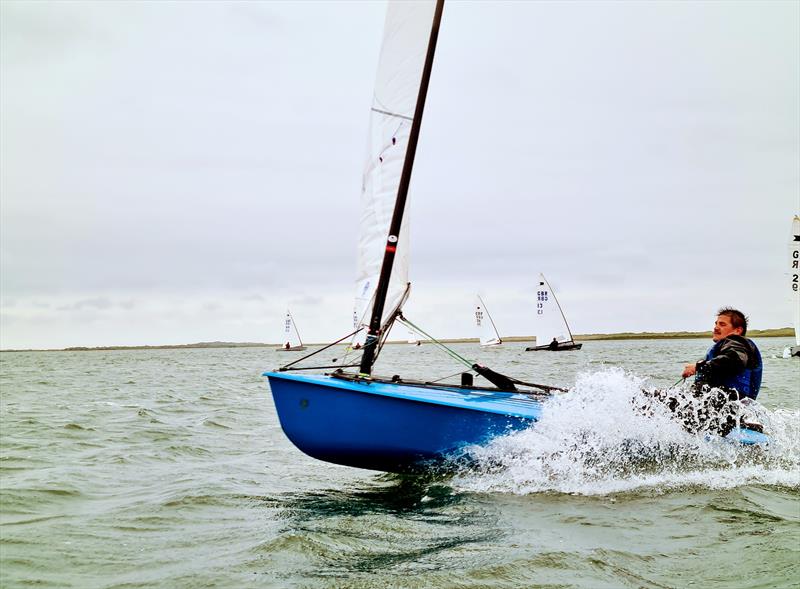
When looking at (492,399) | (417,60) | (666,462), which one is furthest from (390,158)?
(666,462)

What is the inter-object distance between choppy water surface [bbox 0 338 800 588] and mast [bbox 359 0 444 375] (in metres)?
1.74

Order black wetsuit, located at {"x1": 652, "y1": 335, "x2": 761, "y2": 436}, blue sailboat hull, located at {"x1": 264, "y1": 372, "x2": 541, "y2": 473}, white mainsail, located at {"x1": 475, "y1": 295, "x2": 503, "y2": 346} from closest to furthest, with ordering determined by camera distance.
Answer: blue sailboat hull, located at {"x1": 264, "y1": 372, "x2": 541, "y2": 473}
black wetsuit, located at {"x1": 652, "y1": 335, "x2": 761, "y2": 436}
white mainsail, located at {"x1": 475, "y1": 295, "x2": 503, "y2": 346}

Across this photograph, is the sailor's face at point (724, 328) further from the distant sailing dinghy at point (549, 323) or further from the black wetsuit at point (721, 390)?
the distant sailing dinghy at point (549, 323)

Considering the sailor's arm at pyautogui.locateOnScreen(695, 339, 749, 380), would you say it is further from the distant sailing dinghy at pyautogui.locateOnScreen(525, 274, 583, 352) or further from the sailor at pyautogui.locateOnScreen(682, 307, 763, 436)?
the distant sailing dinghy at pyautogui.locateOnScreen(525, 274, 583, 352)

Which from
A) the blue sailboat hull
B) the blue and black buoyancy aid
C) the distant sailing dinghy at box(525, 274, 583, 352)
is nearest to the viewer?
the blue sailboat hull

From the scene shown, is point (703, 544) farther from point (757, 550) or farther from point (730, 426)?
point (730, 426)

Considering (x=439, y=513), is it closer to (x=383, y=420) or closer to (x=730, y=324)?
(x=383, y=420)

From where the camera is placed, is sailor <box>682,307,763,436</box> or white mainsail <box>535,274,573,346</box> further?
white mainsail <box>535,274,573,346</box>

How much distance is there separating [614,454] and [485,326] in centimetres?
5408

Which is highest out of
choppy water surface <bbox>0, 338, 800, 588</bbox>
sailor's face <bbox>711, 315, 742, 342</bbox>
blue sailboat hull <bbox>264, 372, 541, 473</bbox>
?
sailor's face <bbox>711, 315, 742, 342</bbox>

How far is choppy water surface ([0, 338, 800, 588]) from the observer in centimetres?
432

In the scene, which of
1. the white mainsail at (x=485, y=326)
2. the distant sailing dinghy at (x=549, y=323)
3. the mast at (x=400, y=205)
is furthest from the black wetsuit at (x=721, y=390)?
the white mainsail at (x=485, y=326)

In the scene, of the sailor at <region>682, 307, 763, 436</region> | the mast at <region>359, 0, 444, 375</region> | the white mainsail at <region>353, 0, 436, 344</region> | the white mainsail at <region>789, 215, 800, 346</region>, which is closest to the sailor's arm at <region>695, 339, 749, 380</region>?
the sailor at <region>682, 307, 763, 436</region>

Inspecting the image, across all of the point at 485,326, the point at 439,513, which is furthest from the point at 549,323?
the point at 439,513
